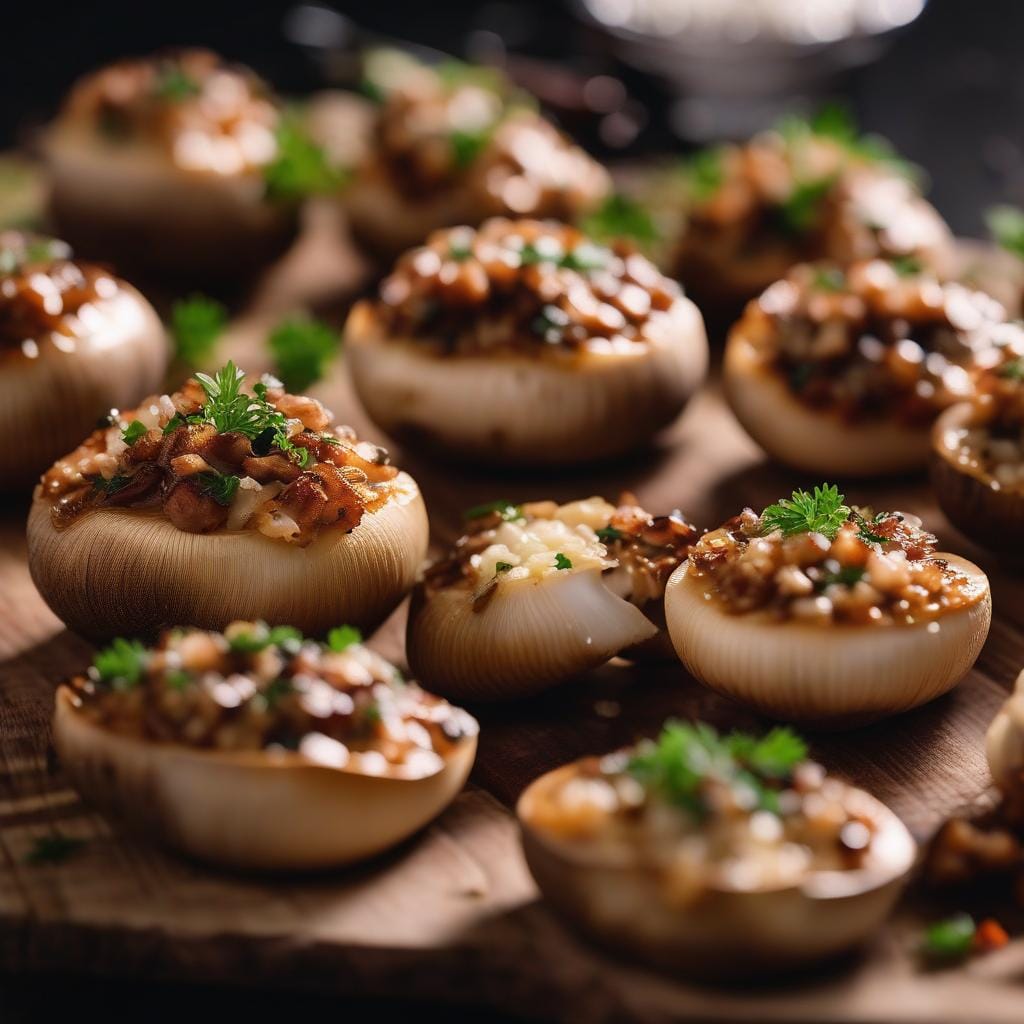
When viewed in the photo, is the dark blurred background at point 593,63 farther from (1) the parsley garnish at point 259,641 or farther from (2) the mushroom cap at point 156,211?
(1) the parsley garnish at point 259,641

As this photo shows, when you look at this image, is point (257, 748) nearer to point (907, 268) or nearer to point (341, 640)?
point (341, 640)

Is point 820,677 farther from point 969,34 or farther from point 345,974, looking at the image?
point 969,34

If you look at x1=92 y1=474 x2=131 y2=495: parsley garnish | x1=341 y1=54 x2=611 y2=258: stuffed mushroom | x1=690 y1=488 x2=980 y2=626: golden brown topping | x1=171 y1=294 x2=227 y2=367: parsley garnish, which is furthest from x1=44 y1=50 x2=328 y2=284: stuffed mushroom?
x1=690 y1=488 x2=980 y2=626: golden brown topping

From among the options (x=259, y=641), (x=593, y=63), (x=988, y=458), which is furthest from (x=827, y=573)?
(x=593, y=63)

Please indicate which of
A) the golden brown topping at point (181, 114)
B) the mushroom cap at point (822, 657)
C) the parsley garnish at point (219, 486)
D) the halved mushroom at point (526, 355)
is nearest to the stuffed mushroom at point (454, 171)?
the golden brown topping at point (181, 114)

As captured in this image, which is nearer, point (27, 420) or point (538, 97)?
point (27, 420)

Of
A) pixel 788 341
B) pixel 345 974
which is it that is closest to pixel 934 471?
pixel 788 341

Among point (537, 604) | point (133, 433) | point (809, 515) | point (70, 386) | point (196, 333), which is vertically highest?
point (809, 515)
